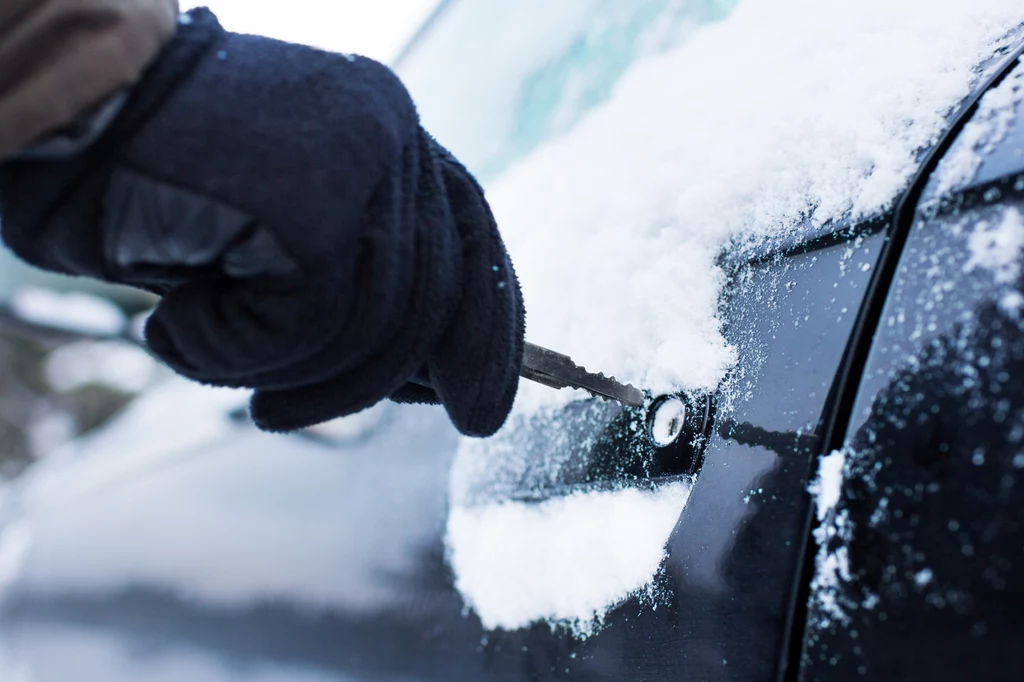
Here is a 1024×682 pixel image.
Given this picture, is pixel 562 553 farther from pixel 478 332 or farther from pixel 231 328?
pixel 231 328

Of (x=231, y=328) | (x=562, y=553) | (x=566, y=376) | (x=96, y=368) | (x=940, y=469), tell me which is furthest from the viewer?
(x=96, y=368)

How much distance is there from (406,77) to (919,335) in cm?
182

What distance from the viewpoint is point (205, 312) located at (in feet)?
2.38

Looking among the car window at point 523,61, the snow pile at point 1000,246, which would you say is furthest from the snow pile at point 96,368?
the snow pile at point 1000,246

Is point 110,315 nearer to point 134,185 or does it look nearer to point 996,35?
point 134,185

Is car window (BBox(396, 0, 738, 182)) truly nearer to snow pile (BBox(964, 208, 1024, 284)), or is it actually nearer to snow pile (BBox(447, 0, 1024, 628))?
snow pile (BBox(447, 0, 1024, 628))

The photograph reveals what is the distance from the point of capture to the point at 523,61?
70.4 inches

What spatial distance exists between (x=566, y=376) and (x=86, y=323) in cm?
338

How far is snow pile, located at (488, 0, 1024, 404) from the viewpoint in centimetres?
81

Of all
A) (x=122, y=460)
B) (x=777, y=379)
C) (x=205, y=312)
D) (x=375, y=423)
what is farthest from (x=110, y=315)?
(x=777, y=379)

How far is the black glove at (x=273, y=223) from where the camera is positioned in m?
0.67

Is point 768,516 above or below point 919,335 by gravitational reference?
below

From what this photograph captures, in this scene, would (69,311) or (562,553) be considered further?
(69,311)

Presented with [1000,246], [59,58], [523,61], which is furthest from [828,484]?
[523,61]
